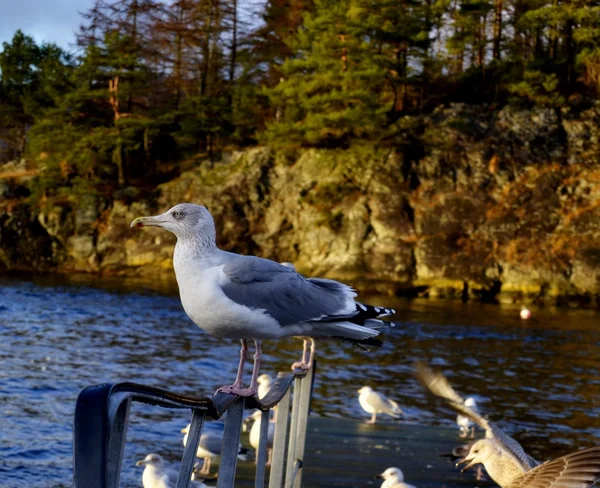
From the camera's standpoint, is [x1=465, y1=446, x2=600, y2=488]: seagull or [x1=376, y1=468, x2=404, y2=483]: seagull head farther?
[x1=376, y1=468, x2=404, y2=483]: seagull head

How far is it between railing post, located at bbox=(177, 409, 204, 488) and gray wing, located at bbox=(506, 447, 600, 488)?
198 centimetres

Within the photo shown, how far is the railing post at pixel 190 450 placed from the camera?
265 centimetres

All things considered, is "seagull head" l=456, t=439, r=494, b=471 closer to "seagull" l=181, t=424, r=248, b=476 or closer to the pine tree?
"seagull" l=181, t=424, r=248, b=476

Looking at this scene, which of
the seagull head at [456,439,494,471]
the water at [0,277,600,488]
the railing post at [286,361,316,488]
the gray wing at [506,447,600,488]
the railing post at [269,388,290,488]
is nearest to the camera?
the gray wing at [506,447,600,488]

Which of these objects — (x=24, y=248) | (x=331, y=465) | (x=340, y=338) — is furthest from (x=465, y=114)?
(x=340, y=338)

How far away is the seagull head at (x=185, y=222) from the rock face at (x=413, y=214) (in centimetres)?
2886

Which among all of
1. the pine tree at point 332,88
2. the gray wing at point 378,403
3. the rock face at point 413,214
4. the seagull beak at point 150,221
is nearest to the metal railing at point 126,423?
the seagull beak at point 150,221

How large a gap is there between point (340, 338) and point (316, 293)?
48 cm

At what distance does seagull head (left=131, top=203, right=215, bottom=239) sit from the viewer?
4400mm

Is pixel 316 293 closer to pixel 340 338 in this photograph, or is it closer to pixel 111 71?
pixel 340 338

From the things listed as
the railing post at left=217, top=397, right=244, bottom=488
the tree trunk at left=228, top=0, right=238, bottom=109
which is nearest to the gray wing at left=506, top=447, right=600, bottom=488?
the railing post at left=217, top=397, right=244, bottom=488

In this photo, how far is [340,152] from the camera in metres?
37.2

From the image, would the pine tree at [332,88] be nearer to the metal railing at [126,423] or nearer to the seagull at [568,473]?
the metal railing at [126,423]

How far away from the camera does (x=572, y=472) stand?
3.94 metres
